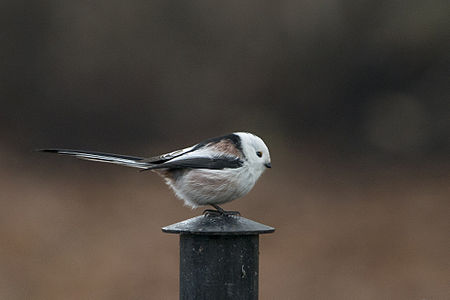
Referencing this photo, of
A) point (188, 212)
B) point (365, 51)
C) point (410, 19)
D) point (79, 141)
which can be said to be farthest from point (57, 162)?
point (410, 19)

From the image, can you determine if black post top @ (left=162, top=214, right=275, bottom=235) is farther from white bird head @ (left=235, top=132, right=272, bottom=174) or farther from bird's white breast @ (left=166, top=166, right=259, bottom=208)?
white bird head @ (left=235, top=132, right=272, bottom=174)

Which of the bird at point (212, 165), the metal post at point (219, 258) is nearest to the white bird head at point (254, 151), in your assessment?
the bird at point (212, 165)

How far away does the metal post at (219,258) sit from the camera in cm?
351

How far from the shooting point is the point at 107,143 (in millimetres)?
11719

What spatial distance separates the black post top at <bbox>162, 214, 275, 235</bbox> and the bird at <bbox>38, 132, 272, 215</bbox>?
141 mm

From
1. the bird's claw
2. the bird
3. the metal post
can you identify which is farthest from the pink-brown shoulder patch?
the metal post

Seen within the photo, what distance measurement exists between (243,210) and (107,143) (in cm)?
246

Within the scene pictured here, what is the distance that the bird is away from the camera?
3.79 m

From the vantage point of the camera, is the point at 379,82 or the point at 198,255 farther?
the point at 379,82

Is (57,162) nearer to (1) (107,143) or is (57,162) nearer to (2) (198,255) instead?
(1) (107,143)

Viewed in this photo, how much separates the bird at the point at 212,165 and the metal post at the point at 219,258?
0.24 m

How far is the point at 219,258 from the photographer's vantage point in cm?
351

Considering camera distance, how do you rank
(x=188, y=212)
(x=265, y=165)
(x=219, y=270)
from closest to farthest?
(x=219, y=270), (x=265, y=165), (x=188, y=212)

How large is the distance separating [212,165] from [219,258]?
1.71 feet
